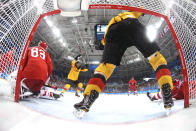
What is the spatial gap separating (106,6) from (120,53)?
17.3 inches

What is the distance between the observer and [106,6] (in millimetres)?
1090

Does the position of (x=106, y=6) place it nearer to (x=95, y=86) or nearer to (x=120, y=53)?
(x=120, y=53)

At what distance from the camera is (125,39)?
1.05m

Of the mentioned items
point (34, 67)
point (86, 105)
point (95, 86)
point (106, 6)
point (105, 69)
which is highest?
Answer: point (106, 6)

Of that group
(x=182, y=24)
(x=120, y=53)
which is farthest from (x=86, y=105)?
(x=182, y=24)

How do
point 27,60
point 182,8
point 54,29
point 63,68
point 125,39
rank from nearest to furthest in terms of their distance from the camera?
point 182,8, point 125,39, point 27,60, point 54,29, point 63,68

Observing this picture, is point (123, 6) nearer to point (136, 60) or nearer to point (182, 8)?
point (182, 8)

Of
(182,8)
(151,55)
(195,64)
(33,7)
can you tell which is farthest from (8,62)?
(195,64)

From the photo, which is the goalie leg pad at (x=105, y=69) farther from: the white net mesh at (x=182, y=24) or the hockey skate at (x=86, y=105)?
the white net mesh at (x=182, y=24)

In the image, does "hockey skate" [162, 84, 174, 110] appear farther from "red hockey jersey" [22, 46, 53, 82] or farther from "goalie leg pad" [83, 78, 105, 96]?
"red hockey jersey" [22, 46, 53, 82]

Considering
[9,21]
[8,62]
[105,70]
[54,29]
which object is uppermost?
[54,29]

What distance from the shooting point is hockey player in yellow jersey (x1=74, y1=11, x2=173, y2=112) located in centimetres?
85

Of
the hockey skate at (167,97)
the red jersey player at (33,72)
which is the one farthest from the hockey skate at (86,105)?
the red jersey player at (33,72)

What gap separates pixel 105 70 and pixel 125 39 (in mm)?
332
